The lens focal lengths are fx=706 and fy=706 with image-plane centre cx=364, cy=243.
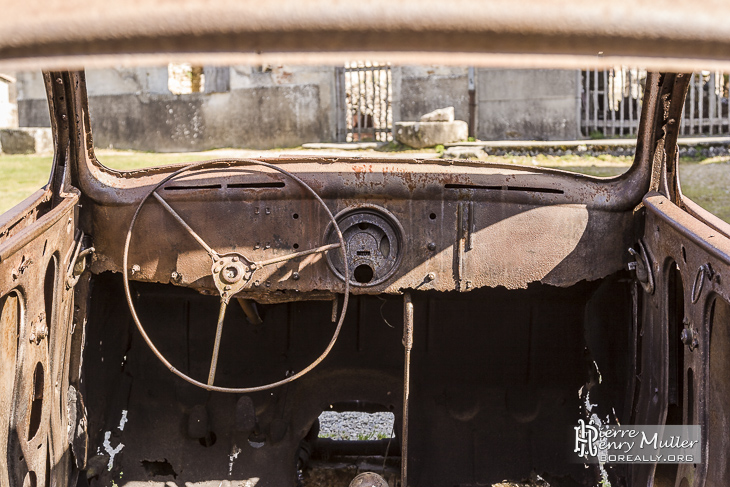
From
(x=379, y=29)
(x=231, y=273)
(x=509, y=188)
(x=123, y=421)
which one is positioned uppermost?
(x=379, y=29)

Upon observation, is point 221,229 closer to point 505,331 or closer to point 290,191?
point 290,191

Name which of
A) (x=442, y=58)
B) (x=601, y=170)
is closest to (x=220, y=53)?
(x=442, y=58)

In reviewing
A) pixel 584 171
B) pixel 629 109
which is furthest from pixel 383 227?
pixel 629 109

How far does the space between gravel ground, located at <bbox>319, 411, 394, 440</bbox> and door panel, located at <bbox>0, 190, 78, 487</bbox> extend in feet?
4.90

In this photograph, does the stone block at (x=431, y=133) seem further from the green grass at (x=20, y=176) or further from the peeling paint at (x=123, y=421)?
the peeling paint at (x=123, y=421)

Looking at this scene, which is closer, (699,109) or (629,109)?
(699,109)

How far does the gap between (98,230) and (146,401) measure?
36.6 inches

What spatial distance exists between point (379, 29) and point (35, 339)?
1.87m

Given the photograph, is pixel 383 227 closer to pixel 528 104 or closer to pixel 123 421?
pixel 123 421

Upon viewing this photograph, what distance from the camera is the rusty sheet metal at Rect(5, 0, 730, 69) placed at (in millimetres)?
781

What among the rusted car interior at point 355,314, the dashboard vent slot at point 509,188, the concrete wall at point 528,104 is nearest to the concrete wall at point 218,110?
the concrete wall at point 528,104

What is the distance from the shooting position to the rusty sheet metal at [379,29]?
2.56ft

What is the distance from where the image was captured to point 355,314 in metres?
3.40

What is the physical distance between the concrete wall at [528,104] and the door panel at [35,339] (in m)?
10.0
